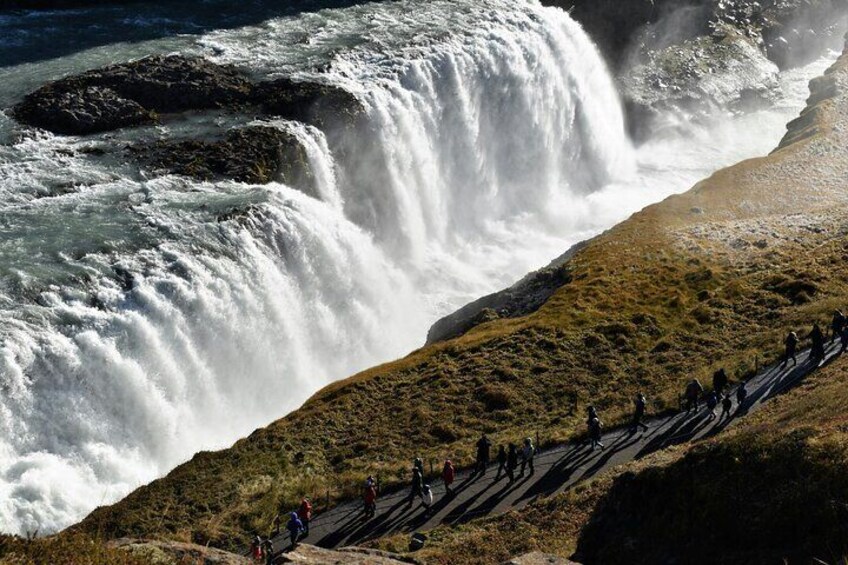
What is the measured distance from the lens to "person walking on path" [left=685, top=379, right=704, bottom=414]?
42344mm

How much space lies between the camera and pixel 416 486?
124ft

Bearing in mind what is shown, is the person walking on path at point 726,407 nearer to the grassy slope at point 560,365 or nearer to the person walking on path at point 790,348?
the grassy slope at point 560,365

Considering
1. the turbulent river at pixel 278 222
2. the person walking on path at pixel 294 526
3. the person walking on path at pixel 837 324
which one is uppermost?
the turbulent river at pixel 278 222

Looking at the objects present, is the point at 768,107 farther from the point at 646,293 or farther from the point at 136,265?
the point at 136,265

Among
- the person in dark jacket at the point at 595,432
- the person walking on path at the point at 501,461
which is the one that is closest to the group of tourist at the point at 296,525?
the person walking on path at the point at 501,461

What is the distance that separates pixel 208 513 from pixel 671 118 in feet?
281

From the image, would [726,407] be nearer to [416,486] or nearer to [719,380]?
[719,380]

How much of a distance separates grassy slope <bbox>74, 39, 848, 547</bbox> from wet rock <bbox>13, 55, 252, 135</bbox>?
27.4m

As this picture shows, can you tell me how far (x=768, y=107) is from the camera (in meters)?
114

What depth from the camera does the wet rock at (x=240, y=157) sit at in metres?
60.0

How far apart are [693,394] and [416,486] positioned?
45.8ft

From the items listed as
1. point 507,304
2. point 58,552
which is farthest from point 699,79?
point 58,552

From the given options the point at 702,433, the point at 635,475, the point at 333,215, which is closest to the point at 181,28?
the point at 333,215

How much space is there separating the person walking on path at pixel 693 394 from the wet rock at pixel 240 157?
3172 cm
